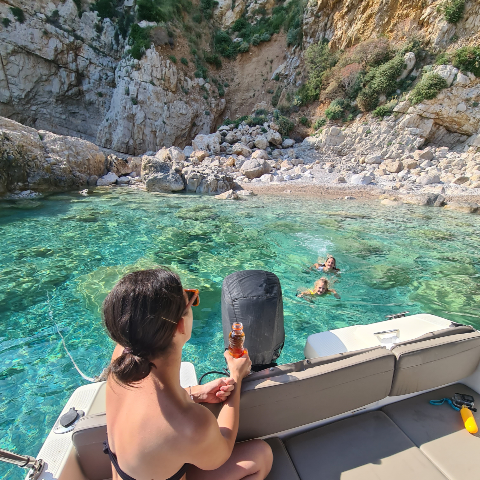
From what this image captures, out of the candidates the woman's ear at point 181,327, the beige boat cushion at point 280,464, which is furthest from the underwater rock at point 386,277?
the woman's ear at point 181,327

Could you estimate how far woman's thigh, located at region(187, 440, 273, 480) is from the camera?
1273 mm

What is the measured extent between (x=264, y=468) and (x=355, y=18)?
25.6 m

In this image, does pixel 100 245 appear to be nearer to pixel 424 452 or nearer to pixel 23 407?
pixel 23 407

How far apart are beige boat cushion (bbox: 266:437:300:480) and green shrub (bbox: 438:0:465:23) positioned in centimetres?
2262

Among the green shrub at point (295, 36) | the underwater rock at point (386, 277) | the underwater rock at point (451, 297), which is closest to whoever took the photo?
the underwater rock at point (451, 297)

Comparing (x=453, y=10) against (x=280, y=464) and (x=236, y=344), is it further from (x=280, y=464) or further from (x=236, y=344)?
(x=280, y=464)

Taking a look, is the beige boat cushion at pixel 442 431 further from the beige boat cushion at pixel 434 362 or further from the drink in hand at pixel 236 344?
the drink in hand at pixel 236 344

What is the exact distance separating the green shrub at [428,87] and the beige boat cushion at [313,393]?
19355mm

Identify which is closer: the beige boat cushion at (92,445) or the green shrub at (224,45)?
the beige boat cushion at (92,445)

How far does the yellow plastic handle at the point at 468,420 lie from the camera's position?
1649 mm

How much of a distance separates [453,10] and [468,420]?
2201cm

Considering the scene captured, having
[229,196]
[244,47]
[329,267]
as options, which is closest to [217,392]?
[329,267]

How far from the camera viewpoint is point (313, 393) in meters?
1.55

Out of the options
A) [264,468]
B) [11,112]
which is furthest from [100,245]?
[11,112]
